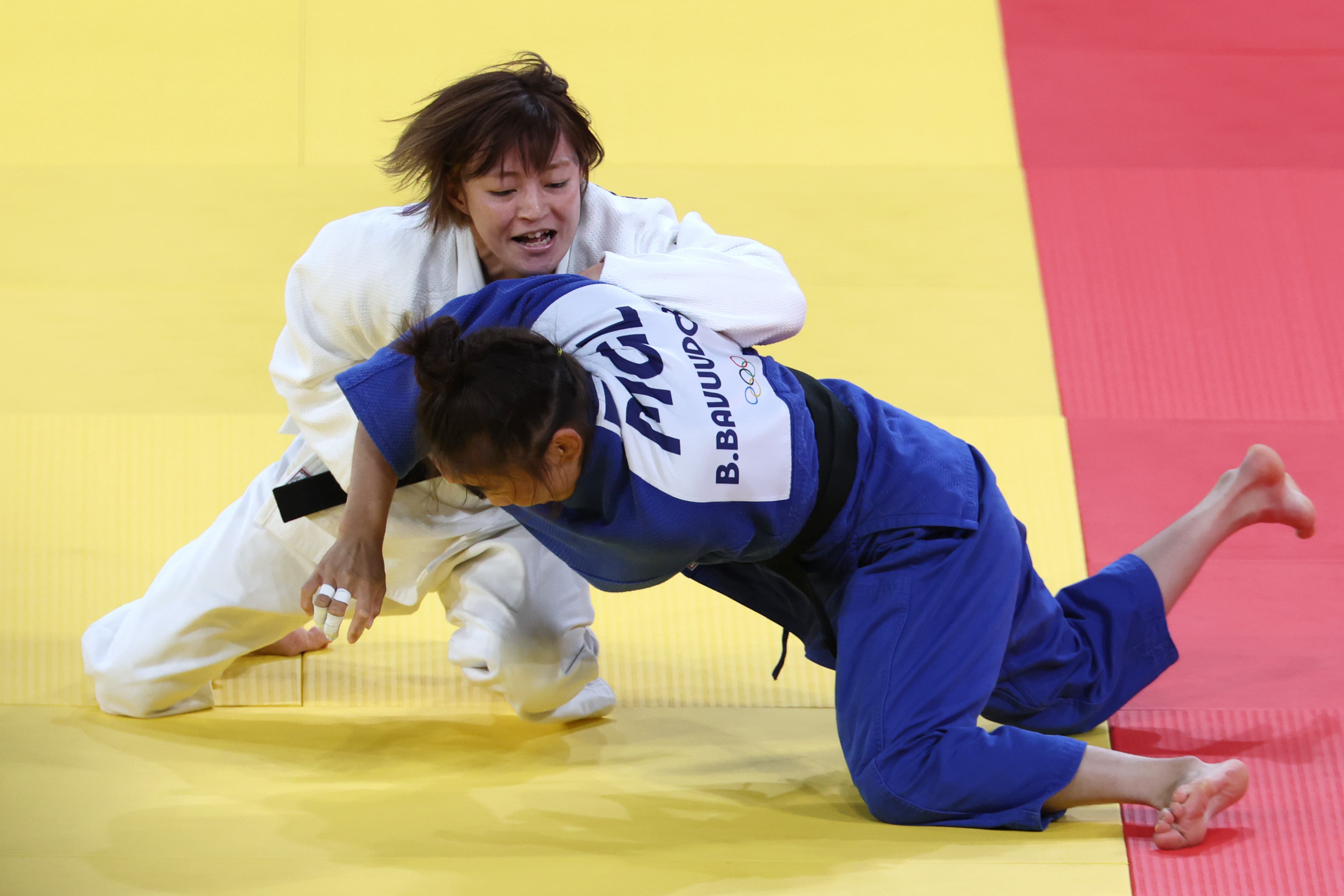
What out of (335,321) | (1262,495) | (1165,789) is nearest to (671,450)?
(335,321)

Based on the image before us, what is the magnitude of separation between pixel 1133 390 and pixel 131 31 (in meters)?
3.18

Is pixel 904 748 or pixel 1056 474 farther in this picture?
pixel 1056 474

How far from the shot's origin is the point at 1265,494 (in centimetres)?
261

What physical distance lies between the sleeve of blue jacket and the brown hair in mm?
210

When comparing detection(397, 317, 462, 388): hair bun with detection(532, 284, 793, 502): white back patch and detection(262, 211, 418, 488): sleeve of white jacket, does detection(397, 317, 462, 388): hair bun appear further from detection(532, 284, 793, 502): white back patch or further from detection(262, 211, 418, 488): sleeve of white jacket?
detection(262, 211, 418, 488): sleeve of white jacket

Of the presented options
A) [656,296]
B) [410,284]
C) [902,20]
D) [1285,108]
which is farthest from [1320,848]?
[902,20]

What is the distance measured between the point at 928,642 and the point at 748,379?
1.67ft

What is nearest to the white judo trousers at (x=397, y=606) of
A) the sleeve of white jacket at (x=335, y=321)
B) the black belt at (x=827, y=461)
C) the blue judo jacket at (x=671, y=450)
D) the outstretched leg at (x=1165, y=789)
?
the sleeve of white jacket at (x=335, y=321)

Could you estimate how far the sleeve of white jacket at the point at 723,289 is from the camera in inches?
81.7

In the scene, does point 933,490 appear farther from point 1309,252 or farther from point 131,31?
point 131,31

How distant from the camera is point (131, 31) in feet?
13.9

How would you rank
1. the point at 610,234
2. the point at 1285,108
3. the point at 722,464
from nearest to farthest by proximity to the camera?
the point at 722,464
the point at 610,234
the point at 1285,108

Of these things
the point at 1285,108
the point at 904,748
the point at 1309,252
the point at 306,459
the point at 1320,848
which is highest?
the point at 1285,108

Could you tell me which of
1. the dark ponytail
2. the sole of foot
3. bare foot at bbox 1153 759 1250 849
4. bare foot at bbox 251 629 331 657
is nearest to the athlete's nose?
the dark ponytail
